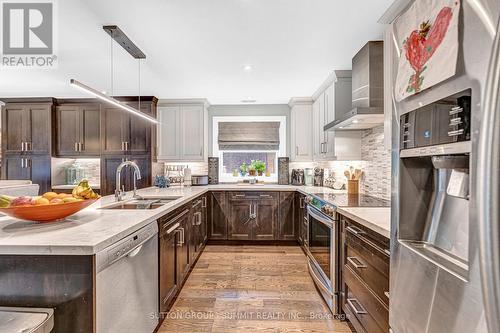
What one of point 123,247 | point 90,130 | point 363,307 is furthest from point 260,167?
point 123,247

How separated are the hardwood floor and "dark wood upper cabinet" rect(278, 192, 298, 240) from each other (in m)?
0.52

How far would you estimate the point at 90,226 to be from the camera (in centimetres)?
142

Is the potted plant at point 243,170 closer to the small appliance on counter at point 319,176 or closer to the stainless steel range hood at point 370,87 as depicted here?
the small appliance on counter at point 319,176

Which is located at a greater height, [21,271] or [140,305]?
[21,271]

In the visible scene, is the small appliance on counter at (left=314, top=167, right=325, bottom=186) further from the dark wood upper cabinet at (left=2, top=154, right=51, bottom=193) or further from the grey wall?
the dark wood upper cabinet at (left=2, top=154, right=51, bottom=193)

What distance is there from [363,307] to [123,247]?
5.02ft

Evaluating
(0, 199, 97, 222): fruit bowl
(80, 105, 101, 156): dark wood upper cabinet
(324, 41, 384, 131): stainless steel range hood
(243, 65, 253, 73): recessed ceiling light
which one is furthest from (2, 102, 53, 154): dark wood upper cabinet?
(324, 41, 384, 131): stainless steel range hood

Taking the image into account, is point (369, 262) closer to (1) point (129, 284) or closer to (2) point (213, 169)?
(1) point (129, 284)

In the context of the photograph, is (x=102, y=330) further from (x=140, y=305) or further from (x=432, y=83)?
(x=432, y=83)

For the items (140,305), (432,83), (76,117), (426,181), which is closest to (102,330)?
(140,305)

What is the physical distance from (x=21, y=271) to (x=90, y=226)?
0.34 m

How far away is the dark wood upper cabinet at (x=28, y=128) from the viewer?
13.8 ft

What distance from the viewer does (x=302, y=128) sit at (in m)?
4.29

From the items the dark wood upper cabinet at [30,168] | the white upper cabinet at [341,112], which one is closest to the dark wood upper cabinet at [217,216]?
the white upper cabinet at [341,112]
